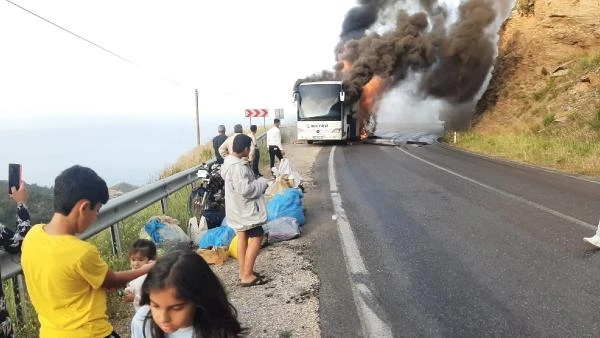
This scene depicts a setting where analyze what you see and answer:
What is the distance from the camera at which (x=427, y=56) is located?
32281mm

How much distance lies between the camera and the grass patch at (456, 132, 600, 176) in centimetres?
1427

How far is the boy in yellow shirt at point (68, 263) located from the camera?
7.52 ft

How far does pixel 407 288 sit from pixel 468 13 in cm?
3046

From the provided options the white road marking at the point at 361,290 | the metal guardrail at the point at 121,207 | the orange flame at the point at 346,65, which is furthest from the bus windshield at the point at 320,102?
the white road marking at the point at 361,290

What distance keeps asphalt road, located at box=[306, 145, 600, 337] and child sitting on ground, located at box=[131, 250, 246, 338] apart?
2262mm

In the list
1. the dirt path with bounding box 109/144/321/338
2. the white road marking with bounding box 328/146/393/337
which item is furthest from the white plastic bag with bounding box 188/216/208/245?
the white road marking with bounding box 328/146/393/337

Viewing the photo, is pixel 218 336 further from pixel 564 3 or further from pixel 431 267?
pixel 564 3

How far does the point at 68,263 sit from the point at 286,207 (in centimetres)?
573

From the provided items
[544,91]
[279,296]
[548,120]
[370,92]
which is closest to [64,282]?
[279,296]

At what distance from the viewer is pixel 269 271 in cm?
569

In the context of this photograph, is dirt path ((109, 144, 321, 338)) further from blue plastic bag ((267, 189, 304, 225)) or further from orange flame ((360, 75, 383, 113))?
orange flame ((360, 75, 383, 113))

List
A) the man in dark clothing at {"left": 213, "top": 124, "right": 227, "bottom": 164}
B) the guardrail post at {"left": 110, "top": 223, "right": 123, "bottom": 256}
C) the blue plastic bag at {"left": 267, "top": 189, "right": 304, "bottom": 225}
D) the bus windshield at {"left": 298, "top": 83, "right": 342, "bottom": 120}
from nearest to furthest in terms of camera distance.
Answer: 1. the guardrail post at {"left": 110, "top": 223, "right": 123, "bottom": 256}
2. the blue plastic bag at {"left": 267, "top": 189, "right": 304, "bottom": 225}
3. the man in dark clothing at {"left": 213, "top": 124, "right": 227, "bottom": 164}
4. the bus windshield at {"left": 298, "top": 83, "right": 342, "bottom": 120}

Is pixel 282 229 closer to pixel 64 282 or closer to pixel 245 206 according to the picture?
pixel 245 206

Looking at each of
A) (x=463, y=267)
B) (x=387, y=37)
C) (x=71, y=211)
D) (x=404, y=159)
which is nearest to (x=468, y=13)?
(x=387, y=37)
